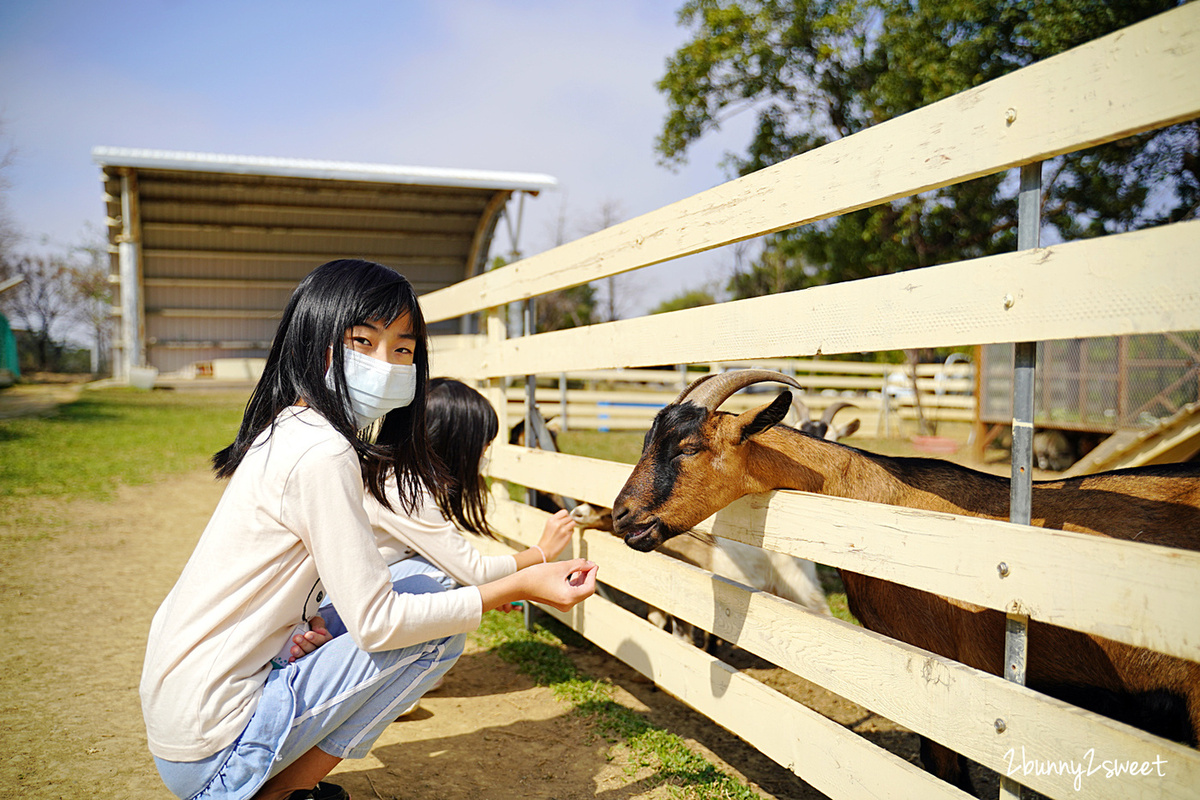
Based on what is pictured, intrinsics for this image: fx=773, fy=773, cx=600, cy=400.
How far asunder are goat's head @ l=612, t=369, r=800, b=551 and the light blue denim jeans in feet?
2.35

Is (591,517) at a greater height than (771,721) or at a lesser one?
greater

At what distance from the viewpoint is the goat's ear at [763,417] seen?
2469 millimetres

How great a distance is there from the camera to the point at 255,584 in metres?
1.97

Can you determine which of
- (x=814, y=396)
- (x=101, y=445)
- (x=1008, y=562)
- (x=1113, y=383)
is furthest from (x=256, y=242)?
(x=1008, y=562)

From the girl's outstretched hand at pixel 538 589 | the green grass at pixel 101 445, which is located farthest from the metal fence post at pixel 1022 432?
the green grass at pixel 101 445

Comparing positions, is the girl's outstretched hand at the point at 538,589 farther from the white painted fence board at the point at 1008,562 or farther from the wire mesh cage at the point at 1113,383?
the wire mesh cage at the point at 1113,383

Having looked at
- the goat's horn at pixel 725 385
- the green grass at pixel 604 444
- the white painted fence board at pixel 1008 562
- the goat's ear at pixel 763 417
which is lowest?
the green grass at pixel 604 444

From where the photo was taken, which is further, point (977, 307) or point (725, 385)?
point (725, 385)

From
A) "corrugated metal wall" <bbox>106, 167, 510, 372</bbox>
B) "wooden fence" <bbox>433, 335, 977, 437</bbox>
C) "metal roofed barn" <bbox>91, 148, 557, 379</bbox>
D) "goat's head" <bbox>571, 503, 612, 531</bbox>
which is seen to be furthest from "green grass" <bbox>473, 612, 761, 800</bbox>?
"corrugated metal wall" <bbox>106, 167, 510, 372</bbox>

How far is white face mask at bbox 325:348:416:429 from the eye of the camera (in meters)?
2.14

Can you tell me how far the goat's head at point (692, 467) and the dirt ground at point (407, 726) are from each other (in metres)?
1.06

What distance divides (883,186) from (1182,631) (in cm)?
119

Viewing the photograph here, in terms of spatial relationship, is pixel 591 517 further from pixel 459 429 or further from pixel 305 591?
pixel 305 591

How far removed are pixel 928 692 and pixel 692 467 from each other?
1.00 m
